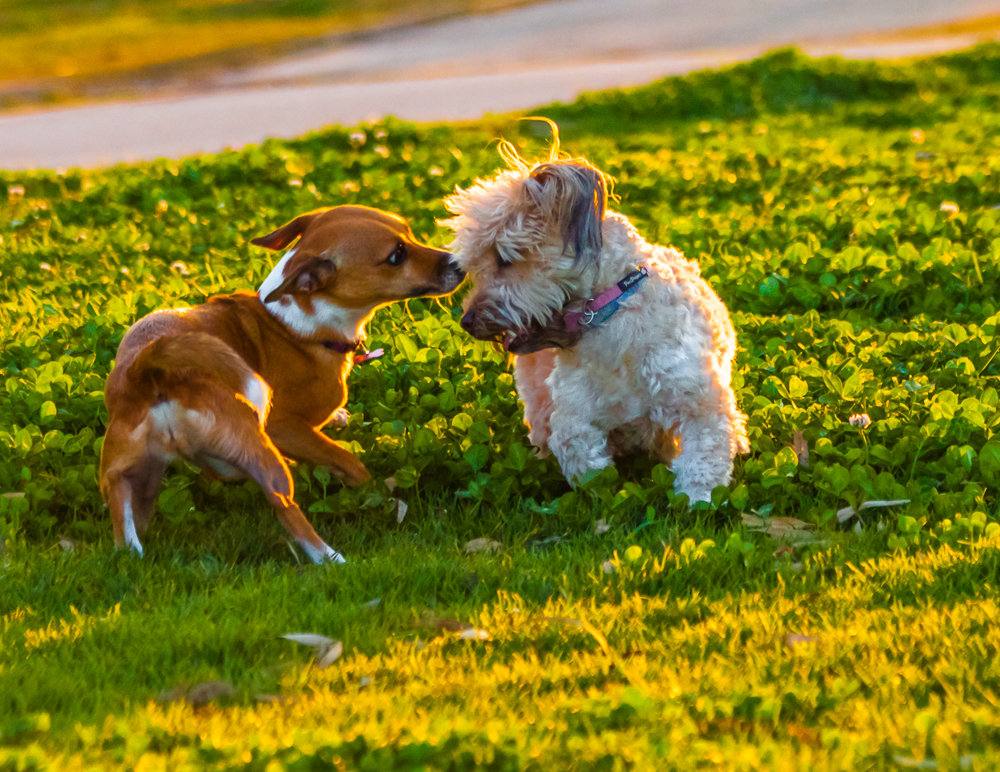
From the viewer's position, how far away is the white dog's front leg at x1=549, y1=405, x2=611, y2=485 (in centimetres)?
507

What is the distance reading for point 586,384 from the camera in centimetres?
507

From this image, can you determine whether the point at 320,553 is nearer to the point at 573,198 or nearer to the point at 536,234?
the point at 536,234

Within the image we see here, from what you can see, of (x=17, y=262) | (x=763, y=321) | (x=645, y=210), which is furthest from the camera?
(x=645, y=210)

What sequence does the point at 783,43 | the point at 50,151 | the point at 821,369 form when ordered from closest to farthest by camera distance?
the point at 821,369, the point at 50,151, the point at 783,43

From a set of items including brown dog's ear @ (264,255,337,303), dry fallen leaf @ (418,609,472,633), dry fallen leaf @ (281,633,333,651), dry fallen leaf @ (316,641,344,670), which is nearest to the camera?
dry fallen leaf @ (316,641,344,670)

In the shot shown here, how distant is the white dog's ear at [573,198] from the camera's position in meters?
4.66

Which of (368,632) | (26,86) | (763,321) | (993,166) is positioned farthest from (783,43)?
(368,632)

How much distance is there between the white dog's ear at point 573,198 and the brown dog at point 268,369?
73cm

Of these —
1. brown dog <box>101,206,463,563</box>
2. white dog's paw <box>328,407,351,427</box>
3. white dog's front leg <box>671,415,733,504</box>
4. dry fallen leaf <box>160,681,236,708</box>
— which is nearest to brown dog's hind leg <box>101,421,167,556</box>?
brown dog <box>101,206,463,563</box>

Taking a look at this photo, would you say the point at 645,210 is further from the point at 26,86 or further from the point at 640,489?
the point at 26,86

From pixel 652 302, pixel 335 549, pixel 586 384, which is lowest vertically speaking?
pixel 335 549

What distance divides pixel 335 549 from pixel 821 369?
2.63 metres

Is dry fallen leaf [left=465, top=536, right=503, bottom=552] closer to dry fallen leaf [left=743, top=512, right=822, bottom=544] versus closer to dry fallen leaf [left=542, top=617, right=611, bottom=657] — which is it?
dry fallen leaf [left=542, top=617, right=611, bottom=657]

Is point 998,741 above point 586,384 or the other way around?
the other way around
